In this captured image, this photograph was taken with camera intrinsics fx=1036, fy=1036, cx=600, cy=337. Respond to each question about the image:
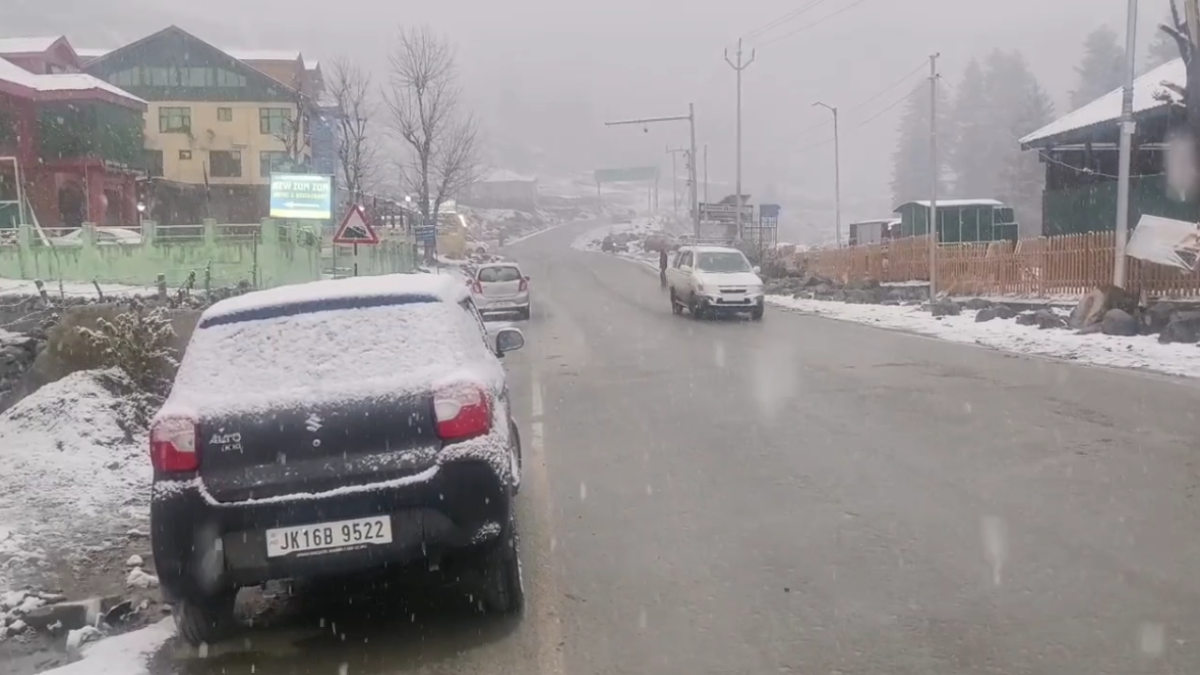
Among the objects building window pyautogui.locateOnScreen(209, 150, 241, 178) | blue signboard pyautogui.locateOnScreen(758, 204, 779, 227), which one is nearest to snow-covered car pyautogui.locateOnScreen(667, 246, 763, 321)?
blue signboard pyautogui.locateOnScreen(758, 204, 779, 227)

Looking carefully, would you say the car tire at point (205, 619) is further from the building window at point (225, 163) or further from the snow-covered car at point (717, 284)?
the building window at point (225, 163)

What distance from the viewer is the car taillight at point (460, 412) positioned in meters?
4.78

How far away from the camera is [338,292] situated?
17.1ft

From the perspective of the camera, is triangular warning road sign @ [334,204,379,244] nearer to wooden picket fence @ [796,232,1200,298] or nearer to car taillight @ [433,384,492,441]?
wooden picket fence @ [796,232,1200,298]

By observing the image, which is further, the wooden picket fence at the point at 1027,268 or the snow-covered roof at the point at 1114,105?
the snow-covered roof at the point at 1114,105

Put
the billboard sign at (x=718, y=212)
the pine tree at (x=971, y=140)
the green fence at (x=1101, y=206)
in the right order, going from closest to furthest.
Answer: the green fence at (x=1101, y=206)
the billboard sign at (x=718, y=212)
the pine tree at (x=971, y=140)

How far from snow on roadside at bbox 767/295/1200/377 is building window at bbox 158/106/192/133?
4520 centimetres

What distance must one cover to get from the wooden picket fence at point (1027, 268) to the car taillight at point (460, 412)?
17.6 meters

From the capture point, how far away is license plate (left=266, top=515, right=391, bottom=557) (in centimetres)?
465

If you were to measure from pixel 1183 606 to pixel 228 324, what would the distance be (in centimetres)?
487

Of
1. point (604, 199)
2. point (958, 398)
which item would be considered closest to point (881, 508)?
point (958, 398)

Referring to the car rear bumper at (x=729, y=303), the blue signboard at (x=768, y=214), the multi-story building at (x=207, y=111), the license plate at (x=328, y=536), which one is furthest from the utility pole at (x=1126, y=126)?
the multi-story building at (x=207, y=111)

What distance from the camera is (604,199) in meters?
172

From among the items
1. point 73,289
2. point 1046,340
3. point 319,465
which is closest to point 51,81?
point 73,289
